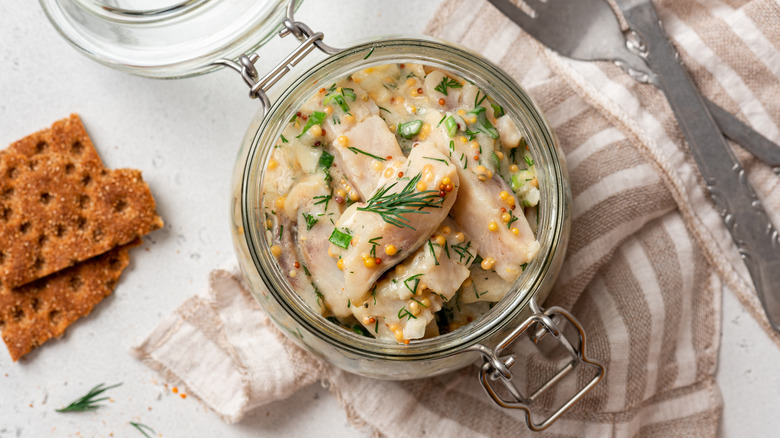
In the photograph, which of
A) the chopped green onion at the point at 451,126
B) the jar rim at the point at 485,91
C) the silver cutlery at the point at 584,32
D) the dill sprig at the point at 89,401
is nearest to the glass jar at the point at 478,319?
the jar rim at the point at 485,91

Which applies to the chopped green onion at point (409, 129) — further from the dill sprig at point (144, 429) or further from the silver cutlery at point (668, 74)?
the dill sprig at point (144, 429)

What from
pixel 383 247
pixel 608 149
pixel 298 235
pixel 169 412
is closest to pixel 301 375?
pixel 169 412

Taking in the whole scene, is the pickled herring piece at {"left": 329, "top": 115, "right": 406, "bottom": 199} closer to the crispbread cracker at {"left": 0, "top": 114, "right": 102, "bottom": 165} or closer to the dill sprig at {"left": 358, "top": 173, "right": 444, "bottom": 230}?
the dill sprig at {"left": 358, "top": 173, "right": 444, "bottom": 230}

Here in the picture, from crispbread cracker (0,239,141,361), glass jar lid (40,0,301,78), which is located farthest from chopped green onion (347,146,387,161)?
crispbread cracker (0,239,141,361)

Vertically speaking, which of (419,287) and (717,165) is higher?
(419,287)

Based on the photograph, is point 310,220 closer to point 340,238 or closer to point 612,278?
point 340,238

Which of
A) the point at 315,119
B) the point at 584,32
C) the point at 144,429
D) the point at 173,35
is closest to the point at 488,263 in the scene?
the point at 315,119
